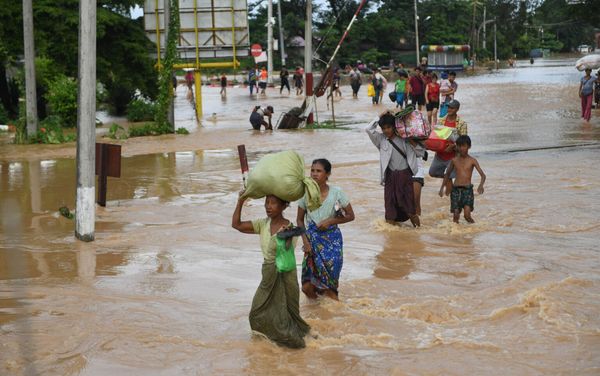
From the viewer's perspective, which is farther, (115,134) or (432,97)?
(432,97)

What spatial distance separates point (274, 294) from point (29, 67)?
55.9 ft

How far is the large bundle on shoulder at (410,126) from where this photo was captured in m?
10.3

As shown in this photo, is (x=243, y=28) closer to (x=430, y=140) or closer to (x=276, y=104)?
(x=276, y=104)

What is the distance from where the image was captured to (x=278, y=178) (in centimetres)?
617

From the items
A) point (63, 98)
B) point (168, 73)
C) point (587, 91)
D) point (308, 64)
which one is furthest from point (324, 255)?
point (63, 98)

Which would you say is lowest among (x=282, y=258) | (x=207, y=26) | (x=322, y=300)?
(x=322, y=300)

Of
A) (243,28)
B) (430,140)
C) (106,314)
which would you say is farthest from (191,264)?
(243,28)

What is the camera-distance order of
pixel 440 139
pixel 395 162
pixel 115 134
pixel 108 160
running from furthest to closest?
pixel 115 134
pixel 108 160
pixel 440 139
pixel 395 162

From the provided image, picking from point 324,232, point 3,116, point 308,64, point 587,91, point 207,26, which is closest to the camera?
point 324,232

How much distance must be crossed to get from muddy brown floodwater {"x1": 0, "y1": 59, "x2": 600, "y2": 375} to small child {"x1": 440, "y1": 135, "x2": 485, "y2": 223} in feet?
0.77

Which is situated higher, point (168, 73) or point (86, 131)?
point (168, 73)

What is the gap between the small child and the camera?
420 inches

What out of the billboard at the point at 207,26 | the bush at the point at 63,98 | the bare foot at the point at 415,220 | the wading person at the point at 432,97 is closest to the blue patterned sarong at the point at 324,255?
the bare foot at the point at 415,220

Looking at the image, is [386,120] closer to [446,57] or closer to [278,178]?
[278,178]
